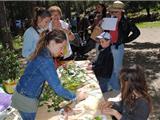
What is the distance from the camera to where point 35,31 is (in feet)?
17.9

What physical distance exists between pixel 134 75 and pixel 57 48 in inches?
29.8

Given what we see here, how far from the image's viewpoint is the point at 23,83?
382cm

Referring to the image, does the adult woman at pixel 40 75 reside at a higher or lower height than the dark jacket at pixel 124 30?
higher

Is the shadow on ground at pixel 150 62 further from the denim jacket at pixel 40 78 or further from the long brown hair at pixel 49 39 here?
the long brown hair at pixel 49 39

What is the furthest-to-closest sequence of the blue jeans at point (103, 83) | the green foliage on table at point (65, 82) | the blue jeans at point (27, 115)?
the blue jeans at point (103, 83) < the green foliage on table at point (65, 82) < the blue jeans at point (27, 115)

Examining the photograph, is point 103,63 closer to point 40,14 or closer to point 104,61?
point 104,61

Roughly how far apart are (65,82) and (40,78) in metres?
1.45

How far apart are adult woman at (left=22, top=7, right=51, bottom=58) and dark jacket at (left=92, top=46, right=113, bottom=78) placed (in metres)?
1.10

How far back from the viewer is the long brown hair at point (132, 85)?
3.43m

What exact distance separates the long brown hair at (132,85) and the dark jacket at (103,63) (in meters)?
2.63

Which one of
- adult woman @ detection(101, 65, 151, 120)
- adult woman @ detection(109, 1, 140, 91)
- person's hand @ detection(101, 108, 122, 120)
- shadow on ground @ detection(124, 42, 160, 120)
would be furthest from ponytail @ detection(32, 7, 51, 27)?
shadow on ground @ detection(124, 42, 160, 120)

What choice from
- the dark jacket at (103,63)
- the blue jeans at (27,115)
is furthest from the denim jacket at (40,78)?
the dark jacket at (103,63)

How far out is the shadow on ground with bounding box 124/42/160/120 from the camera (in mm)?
7384

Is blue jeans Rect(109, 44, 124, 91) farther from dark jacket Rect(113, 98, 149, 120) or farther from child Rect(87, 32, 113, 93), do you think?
dark jacket Rect(113, 98, 149, 120)
